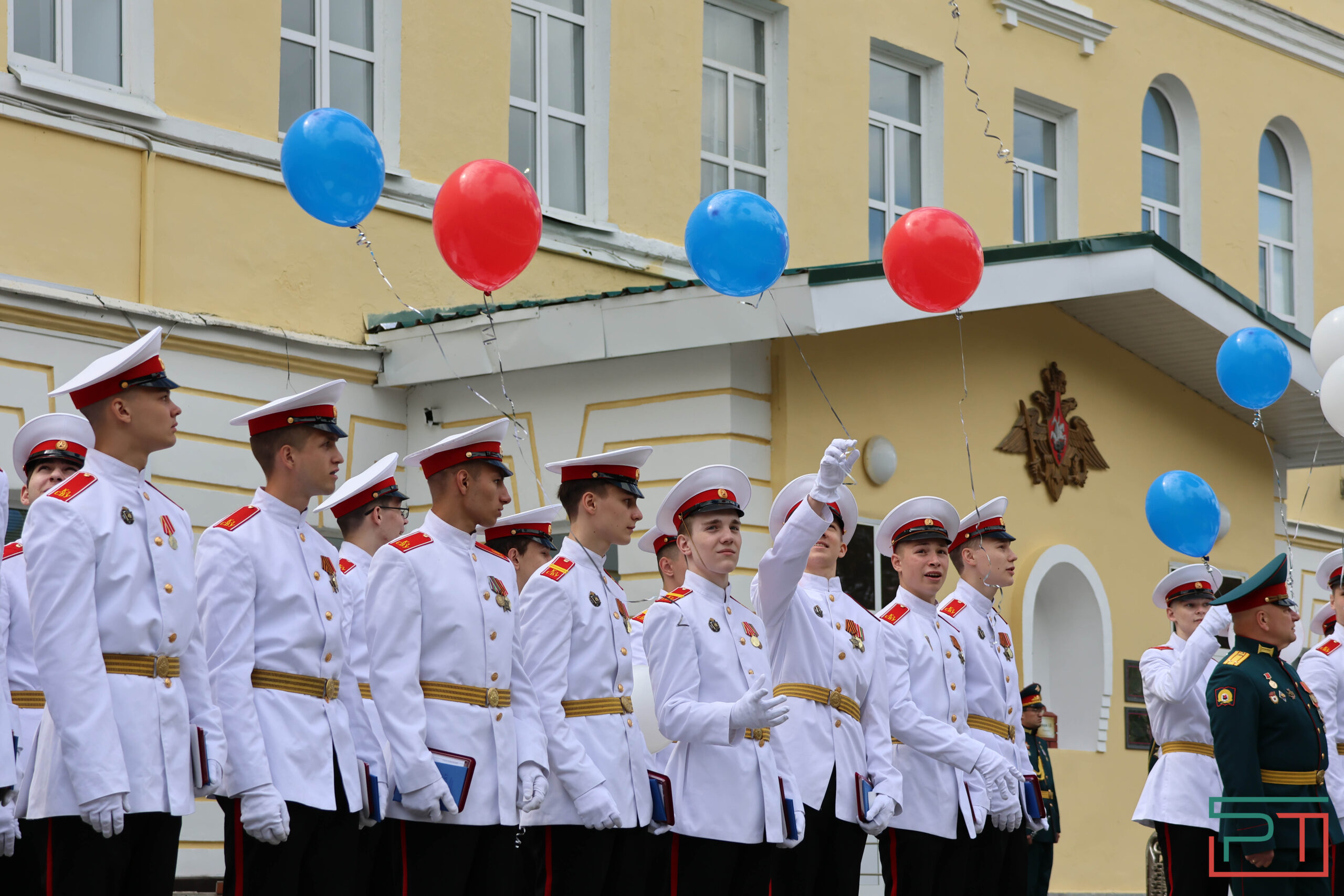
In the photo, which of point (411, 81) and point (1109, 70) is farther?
point (1109, 70)

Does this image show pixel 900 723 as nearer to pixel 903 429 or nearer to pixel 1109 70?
pixel 903 429

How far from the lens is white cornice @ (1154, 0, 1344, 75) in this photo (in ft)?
62.4

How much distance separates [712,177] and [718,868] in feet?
30.6

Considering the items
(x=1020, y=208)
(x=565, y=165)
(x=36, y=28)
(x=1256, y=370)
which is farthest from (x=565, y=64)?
(x=1256, y=370)

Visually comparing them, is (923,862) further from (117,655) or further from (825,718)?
(117,655)

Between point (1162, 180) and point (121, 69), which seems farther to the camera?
point (1162, 180)

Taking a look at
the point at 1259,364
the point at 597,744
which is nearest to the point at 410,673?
the point at 597,744

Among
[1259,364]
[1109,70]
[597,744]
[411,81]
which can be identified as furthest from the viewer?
[1109,70]

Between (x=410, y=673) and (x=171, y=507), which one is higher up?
(x=171, y=507)

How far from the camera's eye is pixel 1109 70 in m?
18.1

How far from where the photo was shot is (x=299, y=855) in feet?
16.5

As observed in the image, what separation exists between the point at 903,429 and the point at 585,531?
18.6ft

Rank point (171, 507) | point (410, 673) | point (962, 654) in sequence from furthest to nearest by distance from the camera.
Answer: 1. point (962, 654)
2. point (410, 673)
3. point (171, 507)

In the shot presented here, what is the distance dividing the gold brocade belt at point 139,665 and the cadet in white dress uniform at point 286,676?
7.5 inches
